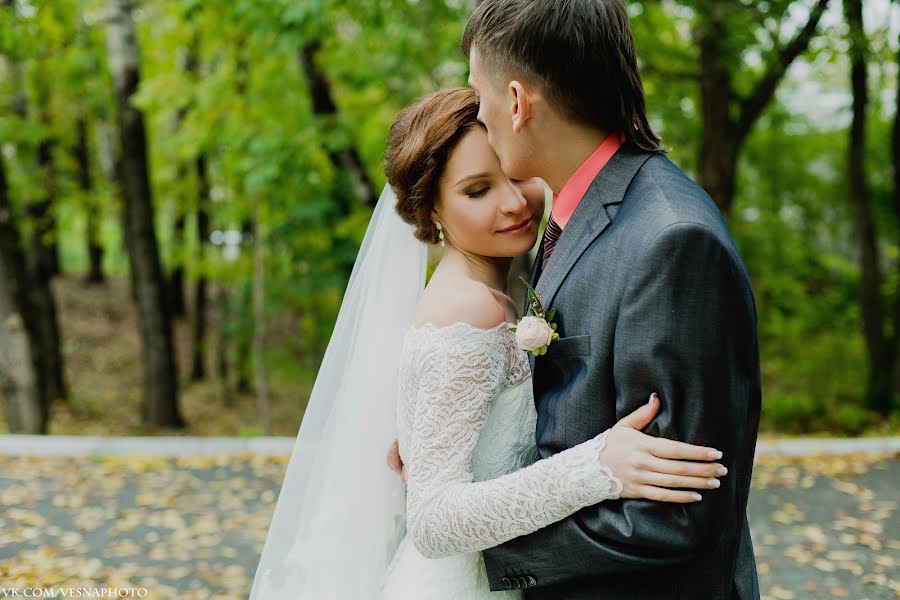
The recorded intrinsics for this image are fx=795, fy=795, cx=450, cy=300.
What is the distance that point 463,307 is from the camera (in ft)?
6.24

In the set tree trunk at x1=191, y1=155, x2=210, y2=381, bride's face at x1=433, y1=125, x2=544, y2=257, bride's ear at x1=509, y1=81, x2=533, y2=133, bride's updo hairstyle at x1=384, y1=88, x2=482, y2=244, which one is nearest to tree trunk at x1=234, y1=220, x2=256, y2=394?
tree trunk at x1=191, y1=155, x2=210, y2=381

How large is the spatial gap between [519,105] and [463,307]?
0.49 m

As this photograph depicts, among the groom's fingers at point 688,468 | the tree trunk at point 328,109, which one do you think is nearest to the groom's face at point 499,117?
the groom's fingers at point 688,468

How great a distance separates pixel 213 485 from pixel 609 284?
18.6ft

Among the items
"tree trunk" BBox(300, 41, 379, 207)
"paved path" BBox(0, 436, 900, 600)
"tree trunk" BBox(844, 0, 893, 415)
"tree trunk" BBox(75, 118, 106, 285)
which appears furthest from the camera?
"tree trunk" BBox(75, 118, 106, 285)

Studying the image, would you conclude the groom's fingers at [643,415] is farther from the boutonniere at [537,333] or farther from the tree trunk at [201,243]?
the tree trunk at [201,243]

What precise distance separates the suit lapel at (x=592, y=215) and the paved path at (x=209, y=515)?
12.4 feet

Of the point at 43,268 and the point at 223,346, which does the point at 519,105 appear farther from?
the point at 223,346

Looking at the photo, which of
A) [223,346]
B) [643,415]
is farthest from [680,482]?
[223,346]

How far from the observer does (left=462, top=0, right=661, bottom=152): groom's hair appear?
5.35ft

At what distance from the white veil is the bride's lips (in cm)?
49

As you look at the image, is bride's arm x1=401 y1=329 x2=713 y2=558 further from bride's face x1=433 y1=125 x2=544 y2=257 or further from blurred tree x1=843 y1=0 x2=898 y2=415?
blurred tree x1=843 y1=0 x2=898 y2=415

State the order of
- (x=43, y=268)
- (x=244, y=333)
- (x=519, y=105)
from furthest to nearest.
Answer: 1. (x=244, y=333)
2. (x=43, y=268)
3. (x=519, y=105)

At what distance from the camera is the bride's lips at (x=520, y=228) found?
201 cm
